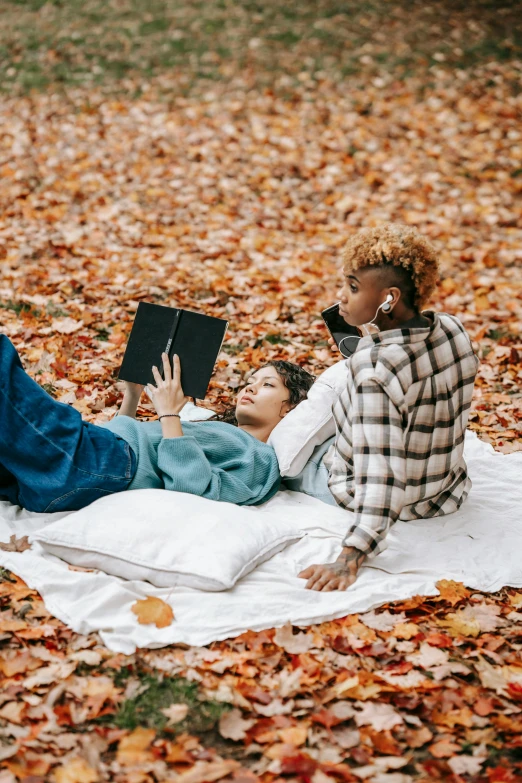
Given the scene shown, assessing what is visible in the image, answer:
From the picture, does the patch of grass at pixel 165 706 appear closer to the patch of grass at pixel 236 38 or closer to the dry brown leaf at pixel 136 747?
the dry brown leaf at pixel 136 747

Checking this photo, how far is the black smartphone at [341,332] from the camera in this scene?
→ 405 cm

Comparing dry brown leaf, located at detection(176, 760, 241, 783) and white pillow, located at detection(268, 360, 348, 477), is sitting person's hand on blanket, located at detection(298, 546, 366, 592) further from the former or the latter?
dry brown leaf, located at detection(176, 760, 241, 783)

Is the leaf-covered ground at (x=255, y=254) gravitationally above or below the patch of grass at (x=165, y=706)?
above

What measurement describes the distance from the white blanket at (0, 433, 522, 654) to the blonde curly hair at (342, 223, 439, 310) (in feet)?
3.82

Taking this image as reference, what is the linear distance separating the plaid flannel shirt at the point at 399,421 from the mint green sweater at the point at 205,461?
15.9 inches

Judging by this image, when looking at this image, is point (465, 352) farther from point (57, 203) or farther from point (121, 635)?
point (57, 203)

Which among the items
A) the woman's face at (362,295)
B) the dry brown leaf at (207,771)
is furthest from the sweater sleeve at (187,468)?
the dry brown leaf at (207,771)

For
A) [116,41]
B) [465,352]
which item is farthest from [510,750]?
[116,41]

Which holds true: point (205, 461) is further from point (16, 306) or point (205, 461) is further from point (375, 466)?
point (16, 306)

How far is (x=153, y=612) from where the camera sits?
9.76 feet

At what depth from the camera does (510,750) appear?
2523 mm

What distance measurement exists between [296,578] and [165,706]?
849 millimetres

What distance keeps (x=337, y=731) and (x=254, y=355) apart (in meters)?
3.72

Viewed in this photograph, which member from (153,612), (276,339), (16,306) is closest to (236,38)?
(16,306)
